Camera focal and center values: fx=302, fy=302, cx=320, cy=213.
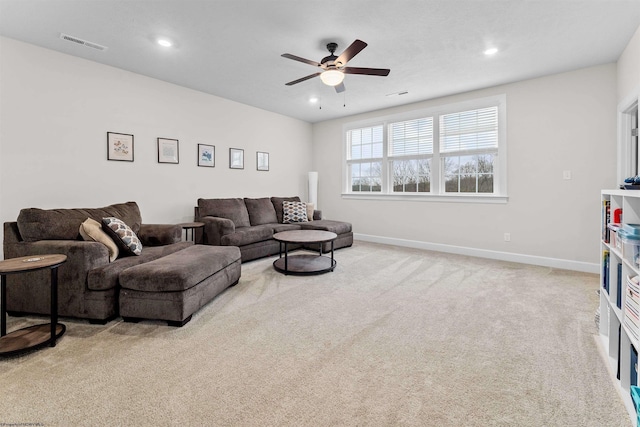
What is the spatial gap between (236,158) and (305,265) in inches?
101

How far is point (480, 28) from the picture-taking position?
2896 millimetres

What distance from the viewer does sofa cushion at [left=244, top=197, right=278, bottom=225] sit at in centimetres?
529

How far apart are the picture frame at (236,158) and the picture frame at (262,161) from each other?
37 centimetres

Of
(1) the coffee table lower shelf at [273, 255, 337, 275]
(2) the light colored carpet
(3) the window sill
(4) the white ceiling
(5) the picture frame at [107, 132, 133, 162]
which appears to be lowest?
(2) the light colored carpet

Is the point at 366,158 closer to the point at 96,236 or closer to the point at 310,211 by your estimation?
the point at 310,211

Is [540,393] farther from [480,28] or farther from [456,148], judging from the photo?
[456,148]

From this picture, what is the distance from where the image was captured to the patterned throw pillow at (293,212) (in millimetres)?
5598

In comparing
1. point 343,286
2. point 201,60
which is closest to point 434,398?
point 343,286

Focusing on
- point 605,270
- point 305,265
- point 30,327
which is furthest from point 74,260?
point 605,270

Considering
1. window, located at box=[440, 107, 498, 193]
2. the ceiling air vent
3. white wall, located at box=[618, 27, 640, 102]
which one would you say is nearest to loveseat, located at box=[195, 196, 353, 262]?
window, located at box=[440, 107, 498, 193]

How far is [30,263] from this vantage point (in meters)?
2.07

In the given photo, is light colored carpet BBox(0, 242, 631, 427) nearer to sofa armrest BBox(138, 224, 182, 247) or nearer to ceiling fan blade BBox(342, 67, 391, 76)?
sofa armrest BBox(138, 224, 182, 247)

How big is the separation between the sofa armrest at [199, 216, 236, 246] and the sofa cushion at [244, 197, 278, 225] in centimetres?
86

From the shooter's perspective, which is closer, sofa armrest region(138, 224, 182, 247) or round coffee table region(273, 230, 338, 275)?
sofa armrest region(138, 224, 182, 247)
